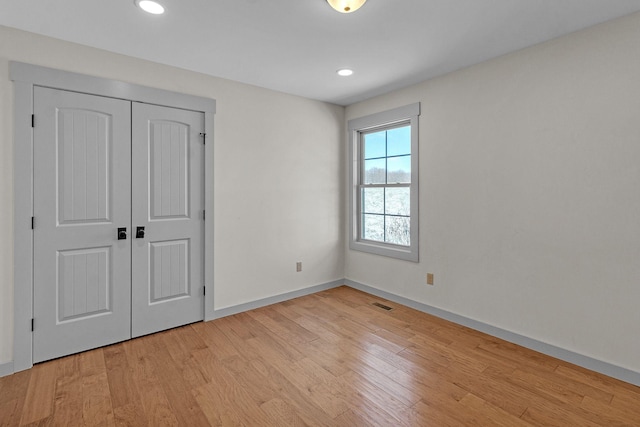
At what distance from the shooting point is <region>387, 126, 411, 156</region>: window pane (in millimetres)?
3703

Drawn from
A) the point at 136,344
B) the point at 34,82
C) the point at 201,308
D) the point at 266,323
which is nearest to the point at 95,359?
the point at 136,344

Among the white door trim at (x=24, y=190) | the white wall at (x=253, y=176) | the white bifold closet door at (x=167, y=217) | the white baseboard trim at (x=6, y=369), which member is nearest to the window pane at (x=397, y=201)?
the white wall at (x=253, y=176)

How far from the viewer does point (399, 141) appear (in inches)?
150

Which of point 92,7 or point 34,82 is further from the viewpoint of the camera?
point 34,82

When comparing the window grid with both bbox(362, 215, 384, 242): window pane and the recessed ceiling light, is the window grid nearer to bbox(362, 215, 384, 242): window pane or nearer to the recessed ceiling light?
bbox(362, 215, 384, 242): window pane

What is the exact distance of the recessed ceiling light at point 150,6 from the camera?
2.00 m

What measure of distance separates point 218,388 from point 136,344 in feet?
3.51

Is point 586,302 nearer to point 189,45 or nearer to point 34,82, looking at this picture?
point 189,45

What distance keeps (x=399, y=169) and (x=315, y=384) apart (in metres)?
2.54

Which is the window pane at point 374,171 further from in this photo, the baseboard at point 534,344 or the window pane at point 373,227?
the baseboard at point 534,344

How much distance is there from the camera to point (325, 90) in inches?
145

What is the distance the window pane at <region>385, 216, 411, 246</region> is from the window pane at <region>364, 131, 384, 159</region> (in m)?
0.83

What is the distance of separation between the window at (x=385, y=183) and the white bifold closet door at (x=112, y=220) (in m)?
2.02

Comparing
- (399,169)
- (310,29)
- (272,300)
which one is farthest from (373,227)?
(310,29)
